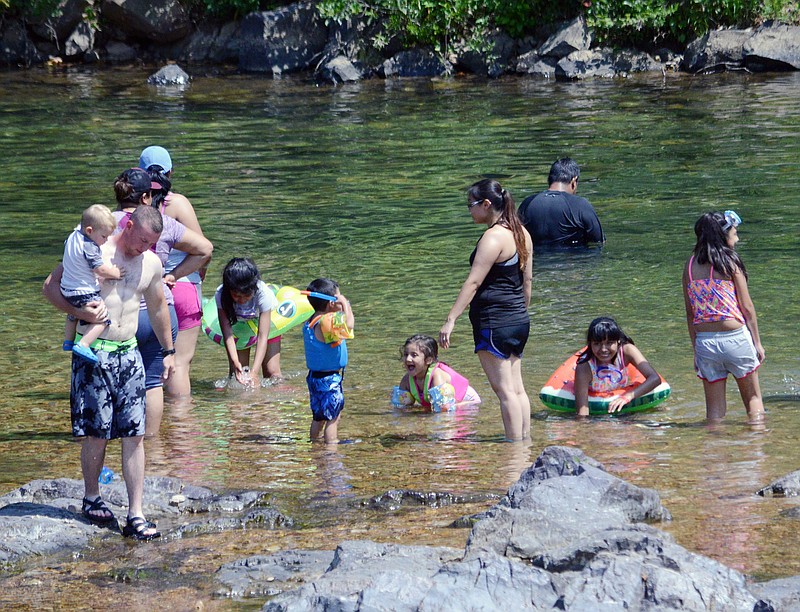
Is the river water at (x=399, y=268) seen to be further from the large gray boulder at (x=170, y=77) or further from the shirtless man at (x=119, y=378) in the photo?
the large gray boulder at (x=170, y=77)

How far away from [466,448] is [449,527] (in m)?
1.65

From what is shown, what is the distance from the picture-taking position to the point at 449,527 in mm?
5402

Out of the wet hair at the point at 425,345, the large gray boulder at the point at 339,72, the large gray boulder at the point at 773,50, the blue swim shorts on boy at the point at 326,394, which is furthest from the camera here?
the large gray boulder at the point at 339,72

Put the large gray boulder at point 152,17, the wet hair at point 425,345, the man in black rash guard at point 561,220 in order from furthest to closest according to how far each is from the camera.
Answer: the large gray boulder at point 152,17 < the man in black rash guard at point 561,220 < the wet hair at point 425,345

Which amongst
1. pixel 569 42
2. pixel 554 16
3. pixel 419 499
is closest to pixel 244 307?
pixel 419 499

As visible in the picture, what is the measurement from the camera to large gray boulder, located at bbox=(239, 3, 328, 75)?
28.1m

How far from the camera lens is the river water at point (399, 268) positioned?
5.59 meters

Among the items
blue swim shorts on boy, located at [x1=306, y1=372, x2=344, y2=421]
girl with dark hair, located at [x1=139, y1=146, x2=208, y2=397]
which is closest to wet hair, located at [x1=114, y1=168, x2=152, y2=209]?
girl with dark hair, located at [x1=139, y1=146, x2=208, y2=397]

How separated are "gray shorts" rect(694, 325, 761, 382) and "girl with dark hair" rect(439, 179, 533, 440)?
1161 mm

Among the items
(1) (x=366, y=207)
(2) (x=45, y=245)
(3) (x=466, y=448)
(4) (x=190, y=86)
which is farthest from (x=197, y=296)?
(4) (x=190, y=86)

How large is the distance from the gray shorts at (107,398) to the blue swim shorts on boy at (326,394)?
5.68ft

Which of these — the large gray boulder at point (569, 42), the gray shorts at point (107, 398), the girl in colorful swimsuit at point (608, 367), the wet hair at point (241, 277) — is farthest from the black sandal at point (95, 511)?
the large gray boulder at point (569, 42)

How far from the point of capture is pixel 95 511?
17.9ft

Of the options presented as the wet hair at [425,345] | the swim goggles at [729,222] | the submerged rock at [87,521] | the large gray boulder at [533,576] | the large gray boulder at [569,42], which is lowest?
the submerged rock at [87,521]
